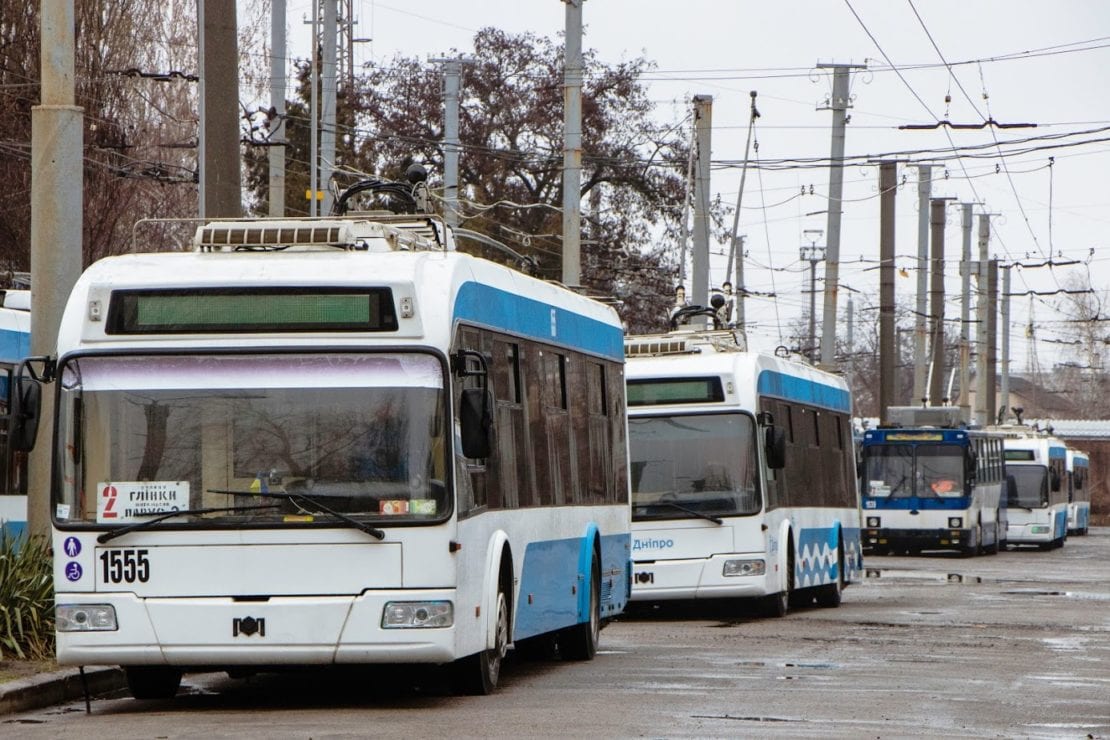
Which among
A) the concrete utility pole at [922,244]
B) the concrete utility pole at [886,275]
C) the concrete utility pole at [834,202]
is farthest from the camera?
the concrete utility pole at [922,244]

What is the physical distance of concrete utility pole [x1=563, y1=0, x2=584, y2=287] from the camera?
28812 mm

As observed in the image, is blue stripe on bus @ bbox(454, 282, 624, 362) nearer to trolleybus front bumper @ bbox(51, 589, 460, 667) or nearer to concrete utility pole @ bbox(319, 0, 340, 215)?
trolleybus front bumper @ bbox(51, 589, 460, 667)

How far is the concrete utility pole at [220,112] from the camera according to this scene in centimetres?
1725

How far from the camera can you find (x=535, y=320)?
593 inches

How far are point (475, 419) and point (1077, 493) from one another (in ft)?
199

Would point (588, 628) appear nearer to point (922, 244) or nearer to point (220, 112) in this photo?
point (220, 112)

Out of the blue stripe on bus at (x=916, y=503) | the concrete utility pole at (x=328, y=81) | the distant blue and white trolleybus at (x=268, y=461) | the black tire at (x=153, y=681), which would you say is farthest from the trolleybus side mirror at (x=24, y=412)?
the blue stripe on bus at (x=916, y=503)

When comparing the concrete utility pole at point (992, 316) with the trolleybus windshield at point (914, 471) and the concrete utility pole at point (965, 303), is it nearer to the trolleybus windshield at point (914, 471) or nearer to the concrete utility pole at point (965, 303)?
the concrete utility pole at point (965, 303)

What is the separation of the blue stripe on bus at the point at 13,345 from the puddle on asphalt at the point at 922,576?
17651 millimetres

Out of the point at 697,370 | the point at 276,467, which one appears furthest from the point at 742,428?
the point at 276,467

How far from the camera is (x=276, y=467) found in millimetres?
12125

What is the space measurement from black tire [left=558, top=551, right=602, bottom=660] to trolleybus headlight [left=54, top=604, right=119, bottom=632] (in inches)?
196

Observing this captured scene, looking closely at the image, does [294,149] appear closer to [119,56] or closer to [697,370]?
[119,56]

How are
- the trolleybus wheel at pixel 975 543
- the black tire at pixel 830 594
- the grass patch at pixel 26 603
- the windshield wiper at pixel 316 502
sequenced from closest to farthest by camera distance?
the windshield wiper at pixel 316 502
the grass patch at pixel 26 603
the black tire at pixel 830 594
the trolleybus wheel at pixel 975 543
